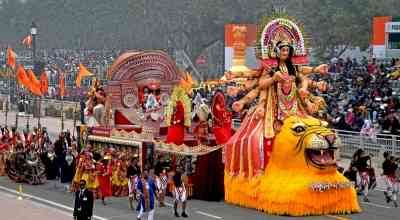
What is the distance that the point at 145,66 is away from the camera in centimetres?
2714

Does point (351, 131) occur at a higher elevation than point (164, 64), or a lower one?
lower

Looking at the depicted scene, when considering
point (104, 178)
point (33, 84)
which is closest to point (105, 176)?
point (104, 178)

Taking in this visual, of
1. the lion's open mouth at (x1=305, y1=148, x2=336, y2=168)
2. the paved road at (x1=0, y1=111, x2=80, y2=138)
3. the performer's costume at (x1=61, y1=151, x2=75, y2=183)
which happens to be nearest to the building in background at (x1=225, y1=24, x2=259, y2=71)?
the paved road at (x1=0, y1=111, x2=80, y2=138)

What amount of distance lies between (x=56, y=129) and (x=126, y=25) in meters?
43.2

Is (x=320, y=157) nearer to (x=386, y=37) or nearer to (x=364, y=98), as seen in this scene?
(x=364, y=98)

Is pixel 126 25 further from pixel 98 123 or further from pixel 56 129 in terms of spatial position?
pixel 98 123

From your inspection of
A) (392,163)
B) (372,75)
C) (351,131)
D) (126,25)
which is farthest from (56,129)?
(126,25)

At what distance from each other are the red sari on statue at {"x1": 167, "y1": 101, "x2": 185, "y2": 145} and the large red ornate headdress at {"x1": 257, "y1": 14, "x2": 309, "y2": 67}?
332 centimetres

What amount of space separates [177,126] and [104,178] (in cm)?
243

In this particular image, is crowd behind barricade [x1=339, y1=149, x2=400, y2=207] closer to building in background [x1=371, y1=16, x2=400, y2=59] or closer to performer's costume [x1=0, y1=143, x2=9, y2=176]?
performer's costume [x1=0, y1=143, x2=9, y2=176]

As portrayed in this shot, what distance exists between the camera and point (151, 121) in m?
25.7

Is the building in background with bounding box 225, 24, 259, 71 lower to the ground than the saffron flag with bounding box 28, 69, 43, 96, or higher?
higher

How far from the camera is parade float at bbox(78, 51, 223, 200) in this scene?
74.1 ft

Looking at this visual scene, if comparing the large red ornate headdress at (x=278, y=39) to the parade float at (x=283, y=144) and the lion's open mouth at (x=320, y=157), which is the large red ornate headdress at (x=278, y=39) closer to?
the parade float at (x=283, y=144)
